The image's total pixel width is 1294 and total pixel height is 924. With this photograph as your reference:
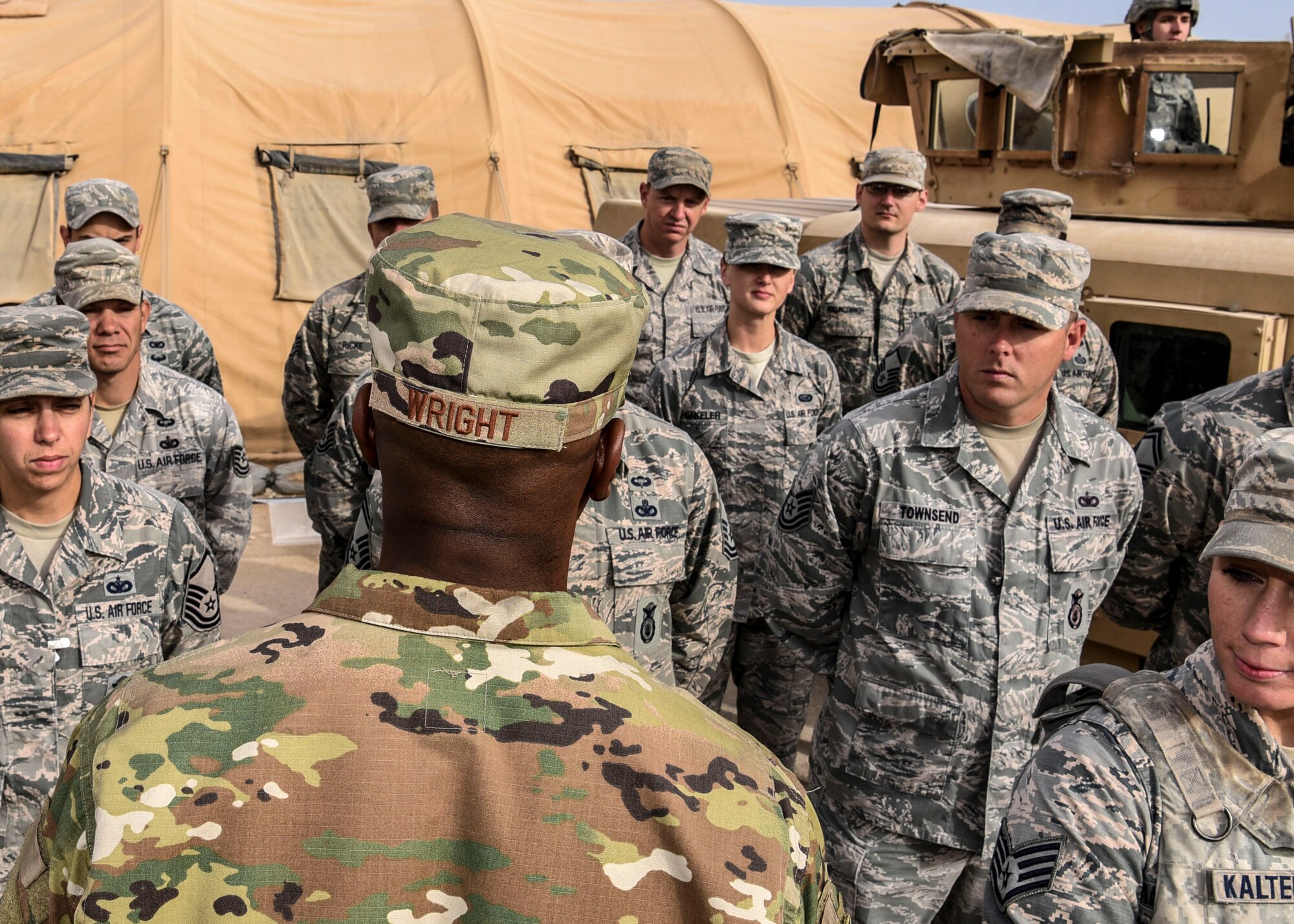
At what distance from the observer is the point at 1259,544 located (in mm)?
1918

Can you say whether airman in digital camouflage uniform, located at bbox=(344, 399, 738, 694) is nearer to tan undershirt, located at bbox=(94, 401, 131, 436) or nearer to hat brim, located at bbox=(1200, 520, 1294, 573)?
tan undershirt, located at bbox=(94, 401, 131, 436)

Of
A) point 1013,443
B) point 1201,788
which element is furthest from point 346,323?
point 1201,788

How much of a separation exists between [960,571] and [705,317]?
3.36 metres

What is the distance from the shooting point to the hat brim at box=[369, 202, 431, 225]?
225 inches

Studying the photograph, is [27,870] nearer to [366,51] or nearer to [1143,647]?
[1143,647]

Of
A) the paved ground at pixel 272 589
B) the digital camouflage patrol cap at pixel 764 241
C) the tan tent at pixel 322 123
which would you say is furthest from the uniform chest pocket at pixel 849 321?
the tan tent at pixel 322 123

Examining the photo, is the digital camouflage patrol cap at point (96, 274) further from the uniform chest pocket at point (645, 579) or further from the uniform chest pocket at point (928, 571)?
the uniform chest pocket at point (928, 571)

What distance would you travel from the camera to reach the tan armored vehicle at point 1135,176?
15.4ft

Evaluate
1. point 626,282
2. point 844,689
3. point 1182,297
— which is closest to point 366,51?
point 1182,297

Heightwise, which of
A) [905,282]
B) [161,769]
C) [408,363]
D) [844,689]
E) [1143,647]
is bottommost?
[1143,647]

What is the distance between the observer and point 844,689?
3.35 m

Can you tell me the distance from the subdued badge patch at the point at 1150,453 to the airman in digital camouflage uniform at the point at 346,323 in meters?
3.21

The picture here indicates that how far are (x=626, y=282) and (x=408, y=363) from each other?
271mm

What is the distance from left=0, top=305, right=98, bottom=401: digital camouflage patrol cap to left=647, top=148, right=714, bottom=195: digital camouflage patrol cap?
10.9 ft
